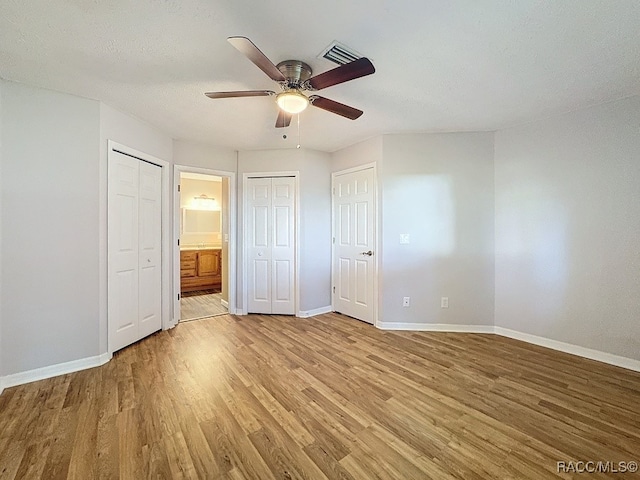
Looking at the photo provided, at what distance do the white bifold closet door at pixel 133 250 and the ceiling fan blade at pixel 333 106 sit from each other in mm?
2113

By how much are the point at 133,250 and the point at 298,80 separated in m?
2.49

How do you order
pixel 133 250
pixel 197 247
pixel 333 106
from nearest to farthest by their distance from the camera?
1. pixel 333 106
2. pixel 133 250
3. pixel 197 247

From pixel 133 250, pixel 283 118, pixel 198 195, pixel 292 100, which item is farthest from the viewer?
pixel 198 195

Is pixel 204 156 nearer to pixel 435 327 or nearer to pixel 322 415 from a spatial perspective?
pixel 322 415

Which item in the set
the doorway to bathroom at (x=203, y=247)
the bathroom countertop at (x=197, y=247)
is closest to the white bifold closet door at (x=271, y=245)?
the doorway to bathroom at (x=203, y=247)

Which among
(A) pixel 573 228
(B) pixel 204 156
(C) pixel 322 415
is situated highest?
(B) pixel 204 156

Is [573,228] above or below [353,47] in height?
below

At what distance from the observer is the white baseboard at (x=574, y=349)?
247 centimetres

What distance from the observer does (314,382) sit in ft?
7.19

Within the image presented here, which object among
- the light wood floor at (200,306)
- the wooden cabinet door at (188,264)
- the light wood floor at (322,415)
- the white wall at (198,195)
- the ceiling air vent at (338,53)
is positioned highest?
the ceiling air vent at (338,53)

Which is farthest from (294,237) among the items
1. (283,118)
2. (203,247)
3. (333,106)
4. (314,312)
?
(203,247)

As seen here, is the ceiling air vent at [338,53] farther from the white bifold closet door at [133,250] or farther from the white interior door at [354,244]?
the white bifold closet door at [133,250]

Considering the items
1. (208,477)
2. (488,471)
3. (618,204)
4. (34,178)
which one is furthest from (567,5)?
(34,178)

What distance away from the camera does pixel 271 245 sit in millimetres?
4035
